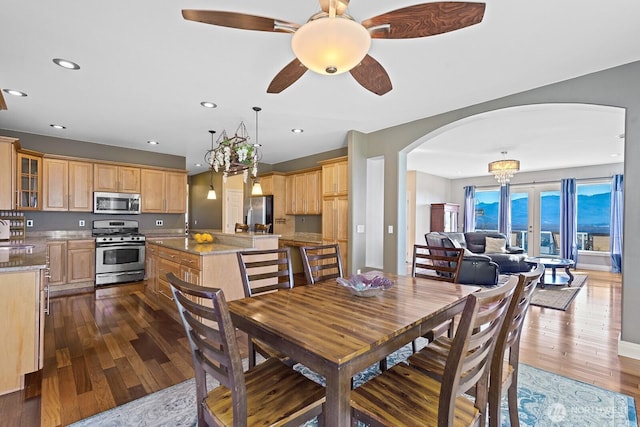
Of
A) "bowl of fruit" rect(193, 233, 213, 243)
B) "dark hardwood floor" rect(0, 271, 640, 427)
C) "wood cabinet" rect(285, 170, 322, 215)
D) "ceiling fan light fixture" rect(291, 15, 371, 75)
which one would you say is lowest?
"dark hardwood floor" rect(0, 271, 640, 427)

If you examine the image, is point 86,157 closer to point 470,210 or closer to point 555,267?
point 555,267

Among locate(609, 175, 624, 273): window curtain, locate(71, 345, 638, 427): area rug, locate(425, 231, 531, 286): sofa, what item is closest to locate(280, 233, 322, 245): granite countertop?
locate(425, 231, 531, 286): sofa

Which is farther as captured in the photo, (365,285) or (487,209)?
(487,209)

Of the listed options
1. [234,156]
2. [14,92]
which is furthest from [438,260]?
[14,92]

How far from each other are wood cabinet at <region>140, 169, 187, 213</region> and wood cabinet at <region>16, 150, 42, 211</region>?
4.85 feet

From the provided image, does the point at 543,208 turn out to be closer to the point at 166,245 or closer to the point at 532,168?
the point at 532,168

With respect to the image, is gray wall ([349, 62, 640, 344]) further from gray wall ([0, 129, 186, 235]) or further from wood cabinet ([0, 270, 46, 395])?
gray wall ([0, 129, 186, 235])

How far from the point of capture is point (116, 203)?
5.49 metres

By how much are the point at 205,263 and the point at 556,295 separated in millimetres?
5325

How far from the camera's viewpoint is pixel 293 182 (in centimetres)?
645

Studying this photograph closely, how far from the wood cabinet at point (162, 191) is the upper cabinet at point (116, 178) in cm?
13

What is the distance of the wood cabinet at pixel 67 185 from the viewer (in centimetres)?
485

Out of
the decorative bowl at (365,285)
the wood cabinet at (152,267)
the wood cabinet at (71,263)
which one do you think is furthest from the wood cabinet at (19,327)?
the wood cabinet at (71,263)

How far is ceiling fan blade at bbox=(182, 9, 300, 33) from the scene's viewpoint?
1486 mm
